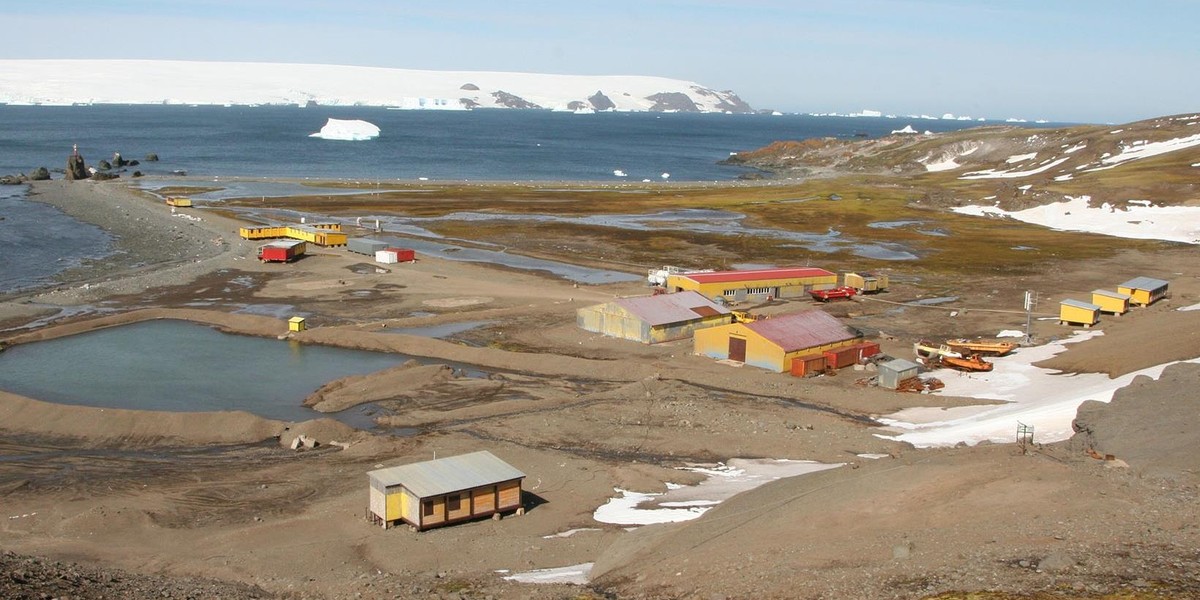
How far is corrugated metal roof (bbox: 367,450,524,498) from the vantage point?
26.6 meters

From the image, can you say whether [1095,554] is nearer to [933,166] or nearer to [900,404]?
[900,404]

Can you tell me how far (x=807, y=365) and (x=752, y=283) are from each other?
17.0 metres

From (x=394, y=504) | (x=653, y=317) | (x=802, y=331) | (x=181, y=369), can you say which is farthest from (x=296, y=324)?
(x=394, y=504)

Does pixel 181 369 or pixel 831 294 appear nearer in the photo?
pixel 181 369

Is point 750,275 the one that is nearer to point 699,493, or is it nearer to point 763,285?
point 763,285

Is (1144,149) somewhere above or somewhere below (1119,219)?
above

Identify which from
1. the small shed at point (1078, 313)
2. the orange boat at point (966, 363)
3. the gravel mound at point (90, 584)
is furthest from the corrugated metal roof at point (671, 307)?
the gravel mound at point (90, 584)

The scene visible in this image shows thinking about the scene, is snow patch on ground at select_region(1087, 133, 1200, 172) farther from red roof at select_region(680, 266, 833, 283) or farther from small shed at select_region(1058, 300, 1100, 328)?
small shed at select_region(1058, 300, 1100, 328)

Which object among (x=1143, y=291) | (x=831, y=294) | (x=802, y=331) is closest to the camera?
(x=802, y=331)

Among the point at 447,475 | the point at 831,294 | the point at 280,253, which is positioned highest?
the point at 280,253

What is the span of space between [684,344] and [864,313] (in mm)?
13375

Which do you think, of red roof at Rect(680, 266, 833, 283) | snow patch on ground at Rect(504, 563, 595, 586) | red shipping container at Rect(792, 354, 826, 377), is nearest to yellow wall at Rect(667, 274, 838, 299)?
red roof at Rect(680, 266, 833, 283)

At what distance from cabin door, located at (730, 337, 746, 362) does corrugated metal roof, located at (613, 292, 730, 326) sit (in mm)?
4644

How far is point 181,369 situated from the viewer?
45094mm
